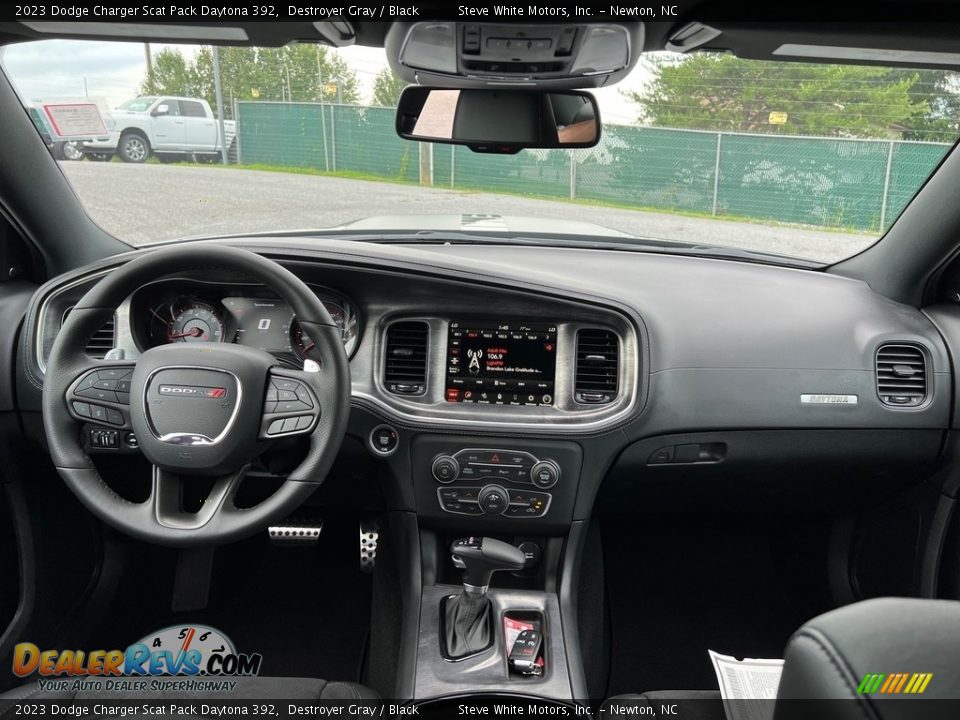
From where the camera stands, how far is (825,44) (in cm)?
227

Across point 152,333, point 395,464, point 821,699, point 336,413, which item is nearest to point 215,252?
point 336,413

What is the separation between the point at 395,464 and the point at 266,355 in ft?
2.18

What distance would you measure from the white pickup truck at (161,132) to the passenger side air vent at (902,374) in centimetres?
273

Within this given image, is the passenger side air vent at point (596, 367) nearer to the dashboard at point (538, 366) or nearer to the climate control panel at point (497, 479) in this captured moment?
the dashboard at point (538, 366)

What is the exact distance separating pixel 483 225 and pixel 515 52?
96 centimetres

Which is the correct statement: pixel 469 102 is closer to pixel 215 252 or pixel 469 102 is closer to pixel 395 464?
pixel 215 252

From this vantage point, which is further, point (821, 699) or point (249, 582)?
point (249, 582)

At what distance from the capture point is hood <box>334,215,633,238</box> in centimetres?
294

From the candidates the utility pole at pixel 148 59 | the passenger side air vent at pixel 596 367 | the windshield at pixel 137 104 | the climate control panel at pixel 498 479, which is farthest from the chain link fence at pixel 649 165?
the climate control panel at pixel 498 479

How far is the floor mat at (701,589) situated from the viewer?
2879 mm

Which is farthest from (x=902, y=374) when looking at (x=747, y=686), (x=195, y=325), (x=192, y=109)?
(x=192, y=109)

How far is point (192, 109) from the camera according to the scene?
318cm

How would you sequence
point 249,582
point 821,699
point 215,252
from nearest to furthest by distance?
point 821,699
point 215,252
point 249,582

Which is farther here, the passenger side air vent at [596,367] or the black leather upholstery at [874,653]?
the passenger side air vent at [596,367]
